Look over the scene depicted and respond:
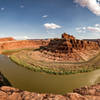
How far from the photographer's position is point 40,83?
11617 millimetres

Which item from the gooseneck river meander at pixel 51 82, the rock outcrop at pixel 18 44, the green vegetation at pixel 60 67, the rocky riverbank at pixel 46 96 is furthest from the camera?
the rock outcrop at pixel 18 44

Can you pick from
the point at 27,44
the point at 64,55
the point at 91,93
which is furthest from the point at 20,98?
the point at 27,44

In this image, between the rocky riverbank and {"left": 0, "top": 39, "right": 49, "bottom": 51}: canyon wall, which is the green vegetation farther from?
{"left": 0, "top": 39, "right": 49, "bottom": 51}: canyon wall

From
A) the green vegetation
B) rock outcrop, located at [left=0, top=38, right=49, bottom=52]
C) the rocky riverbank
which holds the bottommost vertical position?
the green vegetation

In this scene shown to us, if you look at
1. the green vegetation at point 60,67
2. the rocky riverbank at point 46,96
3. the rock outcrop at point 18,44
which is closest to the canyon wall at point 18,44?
the rock outcrop at point 18,44

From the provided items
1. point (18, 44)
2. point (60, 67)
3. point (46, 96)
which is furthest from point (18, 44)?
point (46, 96)

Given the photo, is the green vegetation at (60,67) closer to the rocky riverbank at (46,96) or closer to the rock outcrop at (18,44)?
the rocky riverbank at (46,96)

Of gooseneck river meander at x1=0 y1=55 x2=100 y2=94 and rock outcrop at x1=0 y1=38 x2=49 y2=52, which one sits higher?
rock outcrop at x1=0 y1=38 x2=49 y2=52

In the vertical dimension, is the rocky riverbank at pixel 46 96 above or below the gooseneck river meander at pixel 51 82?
above

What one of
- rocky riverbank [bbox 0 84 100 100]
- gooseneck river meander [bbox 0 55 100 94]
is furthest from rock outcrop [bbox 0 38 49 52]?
rocky riverbank [bbox 0 84 100 100]

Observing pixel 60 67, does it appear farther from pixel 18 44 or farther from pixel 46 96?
pixel 18 44

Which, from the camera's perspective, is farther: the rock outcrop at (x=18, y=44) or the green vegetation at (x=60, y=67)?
the rock outcrop at (x=18, y=44)

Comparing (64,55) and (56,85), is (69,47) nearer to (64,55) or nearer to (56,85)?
(64,55)

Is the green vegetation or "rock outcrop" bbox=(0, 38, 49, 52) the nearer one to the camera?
the green vegetation
